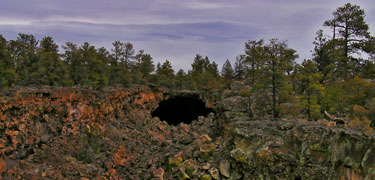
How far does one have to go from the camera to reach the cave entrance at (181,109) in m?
48.1

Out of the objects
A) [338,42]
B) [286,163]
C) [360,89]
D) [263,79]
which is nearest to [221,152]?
[286,163]

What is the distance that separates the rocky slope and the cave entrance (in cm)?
1827

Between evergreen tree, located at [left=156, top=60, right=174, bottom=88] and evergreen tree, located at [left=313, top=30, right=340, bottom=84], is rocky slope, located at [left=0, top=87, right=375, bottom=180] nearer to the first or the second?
evergreen tree, located at [left=313, top=30, right=340, bottom=84]

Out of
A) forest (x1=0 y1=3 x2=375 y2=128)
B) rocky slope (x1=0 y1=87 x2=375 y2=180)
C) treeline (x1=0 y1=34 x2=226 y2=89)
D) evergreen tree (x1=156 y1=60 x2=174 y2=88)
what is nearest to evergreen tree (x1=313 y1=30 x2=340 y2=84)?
forest (x1=0 y1=3 x2=375 y2=128)

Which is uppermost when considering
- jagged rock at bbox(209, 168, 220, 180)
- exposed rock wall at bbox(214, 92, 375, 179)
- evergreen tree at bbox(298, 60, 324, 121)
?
evergreen tree at bbox(298, 60, 324, 121)

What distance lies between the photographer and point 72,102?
80.9 feet

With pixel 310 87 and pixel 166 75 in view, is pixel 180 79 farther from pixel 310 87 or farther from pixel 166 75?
pixel 310 87

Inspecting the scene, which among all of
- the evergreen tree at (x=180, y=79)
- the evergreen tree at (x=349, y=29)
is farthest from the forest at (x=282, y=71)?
the evergreen tree at (x=180, y=79)

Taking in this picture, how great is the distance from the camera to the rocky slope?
15117mm

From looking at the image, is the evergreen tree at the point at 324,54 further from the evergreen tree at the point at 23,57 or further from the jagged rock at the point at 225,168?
the evergreen tree at the point at 23,57

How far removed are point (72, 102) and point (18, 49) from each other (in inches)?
413

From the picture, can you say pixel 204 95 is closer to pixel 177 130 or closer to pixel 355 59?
pixel 177 130

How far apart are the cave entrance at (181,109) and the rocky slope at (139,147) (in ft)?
59.9

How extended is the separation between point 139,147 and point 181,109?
84.3 feet
